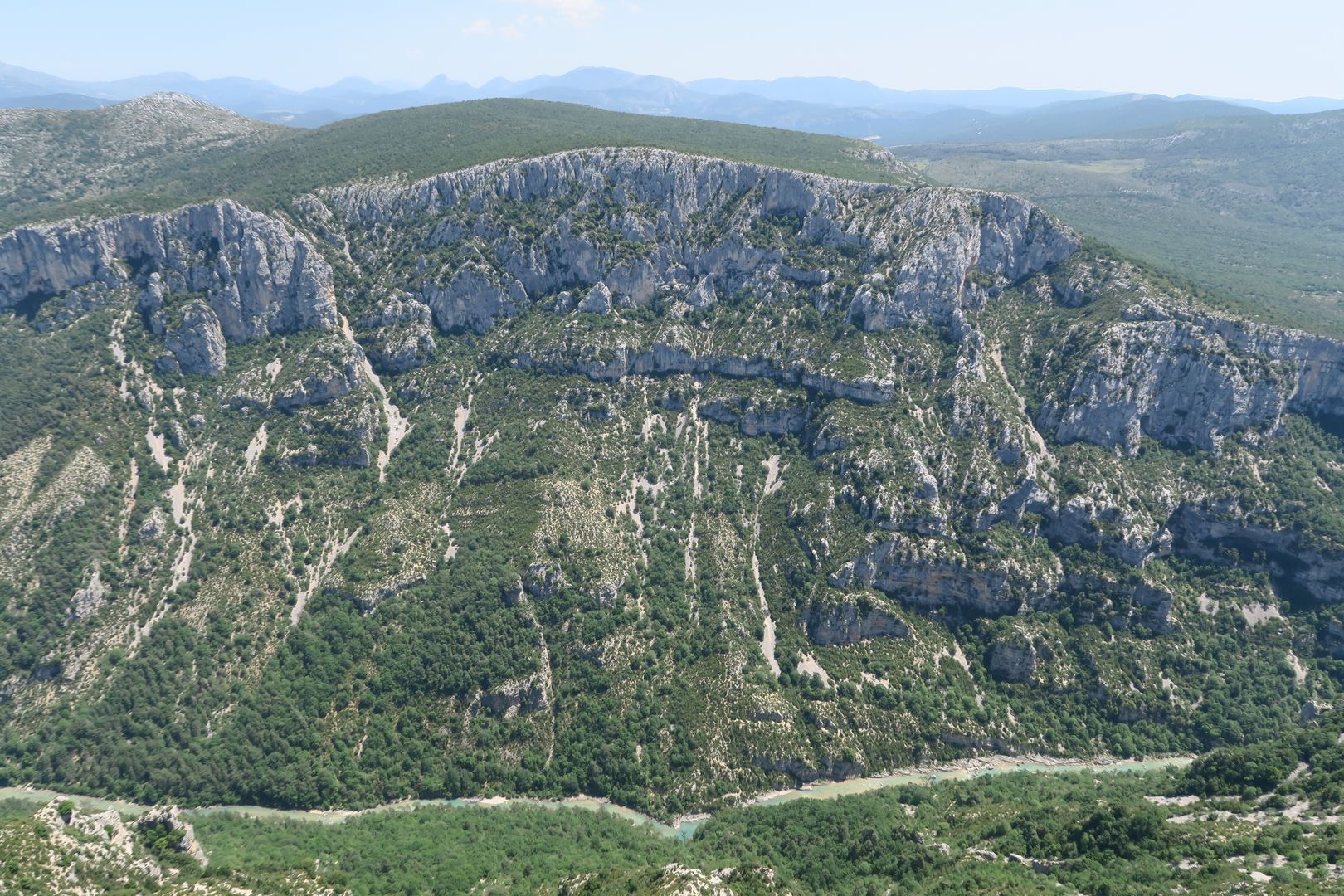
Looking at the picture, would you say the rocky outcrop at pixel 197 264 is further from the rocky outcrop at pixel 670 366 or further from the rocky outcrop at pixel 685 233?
the rocky outcrop at pixel 670 366

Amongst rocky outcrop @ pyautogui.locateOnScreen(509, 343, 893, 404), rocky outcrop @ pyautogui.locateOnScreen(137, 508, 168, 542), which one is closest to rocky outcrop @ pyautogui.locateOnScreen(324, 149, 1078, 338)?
rocky outcrop @ pyautogui.locateOnScreen(509, 343, 893, 404)

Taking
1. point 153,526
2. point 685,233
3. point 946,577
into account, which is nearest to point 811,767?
point 946,577

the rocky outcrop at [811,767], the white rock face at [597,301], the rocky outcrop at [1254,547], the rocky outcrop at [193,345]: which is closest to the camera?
the rocky outcrop at [811,767]

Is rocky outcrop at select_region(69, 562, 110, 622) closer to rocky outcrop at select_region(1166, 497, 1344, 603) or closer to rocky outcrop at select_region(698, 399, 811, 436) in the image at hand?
rocky outcrop at select_region(698, 399, 811, 436)

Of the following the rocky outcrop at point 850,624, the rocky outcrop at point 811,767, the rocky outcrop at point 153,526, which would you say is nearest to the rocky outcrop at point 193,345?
the rocky outcrop at point 153,526

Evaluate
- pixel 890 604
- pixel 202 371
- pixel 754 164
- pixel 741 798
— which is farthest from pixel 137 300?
pixel 890 604

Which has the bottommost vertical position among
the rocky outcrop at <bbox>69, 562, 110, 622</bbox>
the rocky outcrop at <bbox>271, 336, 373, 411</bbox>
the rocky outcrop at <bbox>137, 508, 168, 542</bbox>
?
the rocky outcrop at <bbox>69, 562, 110, 622</bbox>

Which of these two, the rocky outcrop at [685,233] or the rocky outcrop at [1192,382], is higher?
the rocky outcrop at [685,233]
